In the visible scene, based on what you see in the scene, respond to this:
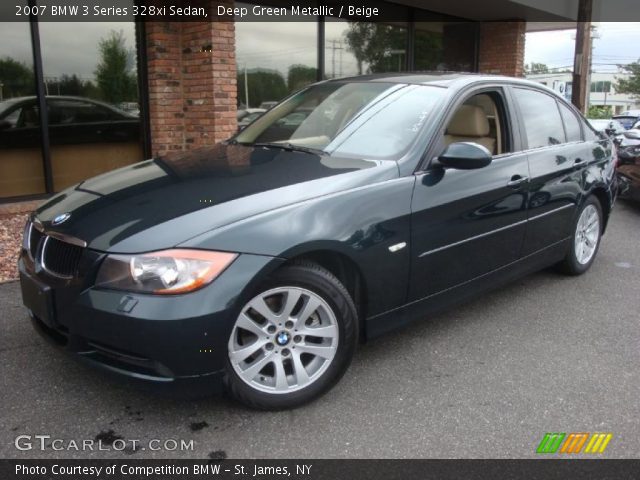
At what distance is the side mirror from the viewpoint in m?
3.30

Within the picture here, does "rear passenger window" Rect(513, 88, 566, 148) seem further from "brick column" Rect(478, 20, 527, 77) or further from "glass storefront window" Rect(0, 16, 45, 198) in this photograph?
"brick column" Rect(478, 20, 527, 77)

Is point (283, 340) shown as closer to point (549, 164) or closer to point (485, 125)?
point (485, 125)

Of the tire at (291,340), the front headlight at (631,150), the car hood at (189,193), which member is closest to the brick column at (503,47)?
the front headlight at (631,150)

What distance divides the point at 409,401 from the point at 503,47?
11610 mm

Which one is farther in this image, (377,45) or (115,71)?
(377,45)

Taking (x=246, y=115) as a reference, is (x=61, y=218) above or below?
below

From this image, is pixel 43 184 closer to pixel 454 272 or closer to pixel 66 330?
pixel 66 330

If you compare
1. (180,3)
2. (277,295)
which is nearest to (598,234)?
(277,295)

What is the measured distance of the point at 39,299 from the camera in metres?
2.79

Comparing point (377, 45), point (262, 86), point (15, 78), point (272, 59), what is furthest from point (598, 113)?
point (15, 78)

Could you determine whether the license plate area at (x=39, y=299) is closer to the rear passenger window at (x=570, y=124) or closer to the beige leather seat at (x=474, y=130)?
the beige leather seat at (x=474, y=130)

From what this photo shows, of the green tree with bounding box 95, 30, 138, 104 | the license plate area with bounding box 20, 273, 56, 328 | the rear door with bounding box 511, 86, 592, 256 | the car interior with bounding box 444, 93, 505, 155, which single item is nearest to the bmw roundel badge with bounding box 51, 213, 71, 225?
the license plate area with bounding box 20, 273, 56, 328

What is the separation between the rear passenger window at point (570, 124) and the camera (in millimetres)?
4797

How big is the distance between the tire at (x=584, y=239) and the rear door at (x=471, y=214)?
3.52 feet
